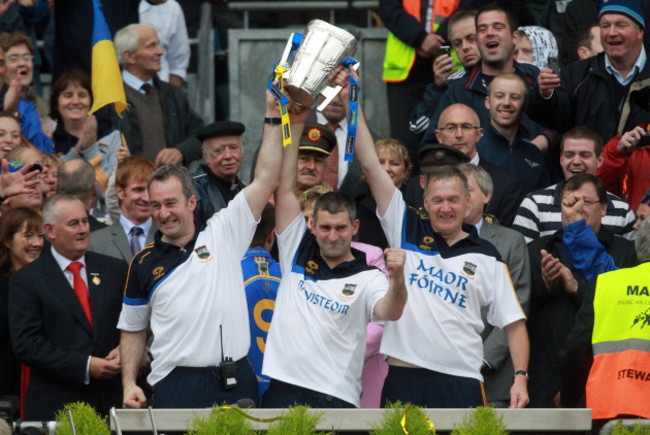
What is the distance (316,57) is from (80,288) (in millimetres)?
2459

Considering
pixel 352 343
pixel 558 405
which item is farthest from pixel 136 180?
pixel 558 405

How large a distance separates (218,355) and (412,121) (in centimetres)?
458

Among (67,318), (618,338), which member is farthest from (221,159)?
(618,338)

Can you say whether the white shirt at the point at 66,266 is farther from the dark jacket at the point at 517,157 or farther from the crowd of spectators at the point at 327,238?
the dark jacket at the point at 517,157

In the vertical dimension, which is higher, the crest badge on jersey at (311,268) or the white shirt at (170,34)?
the white shirt at (170,34)

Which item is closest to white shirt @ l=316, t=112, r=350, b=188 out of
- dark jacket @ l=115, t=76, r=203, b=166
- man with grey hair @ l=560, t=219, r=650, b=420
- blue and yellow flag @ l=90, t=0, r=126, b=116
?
dark jacket @ l=115, t=76, r=203, b=166

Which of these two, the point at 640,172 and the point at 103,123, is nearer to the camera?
the point at 640,172

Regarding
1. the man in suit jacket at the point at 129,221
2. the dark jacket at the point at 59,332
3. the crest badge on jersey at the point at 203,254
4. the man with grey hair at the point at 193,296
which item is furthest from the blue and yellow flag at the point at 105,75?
the crest badge on jersey at the point at 203,254

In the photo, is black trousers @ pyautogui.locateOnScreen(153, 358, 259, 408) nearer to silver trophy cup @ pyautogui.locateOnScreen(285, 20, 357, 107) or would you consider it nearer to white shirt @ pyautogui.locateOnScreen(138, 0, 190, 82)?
silver trophy cup @ pyautogui.locateOnScreen(285, 20, 357, 107)

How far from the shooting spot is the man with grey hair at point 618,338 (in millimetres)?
6781

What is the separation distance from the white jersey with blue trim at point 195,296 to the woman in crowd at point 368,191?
196cm

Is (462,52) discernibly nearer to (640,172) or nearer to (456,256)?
(640,172)

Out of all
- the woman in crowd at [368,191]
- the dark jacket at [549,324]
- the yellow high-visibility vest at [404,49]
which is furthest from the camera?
the yellow high-visibility vest at [404,49]

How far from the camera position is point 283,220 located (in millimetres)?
7477
